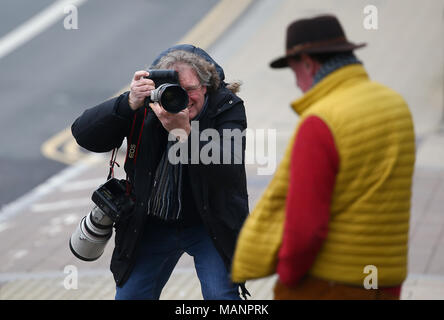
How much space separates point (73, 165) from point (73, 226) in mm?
2648

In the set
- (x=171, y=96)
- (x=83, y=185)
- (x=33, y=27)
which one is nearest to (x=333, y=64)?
(x=171, y=96)

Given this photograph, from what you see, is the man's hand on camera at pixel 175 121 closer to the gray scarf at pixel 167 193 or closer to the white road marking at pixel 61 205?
the gray scarf at pixel 167 193

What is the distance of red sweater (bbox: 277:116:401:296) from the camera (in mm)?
3029

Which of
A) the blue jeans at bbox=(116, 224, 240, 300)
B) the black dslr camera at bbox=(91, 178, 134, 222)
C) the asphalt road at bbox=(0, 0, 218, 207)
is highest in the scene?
the asphalt road at bbox=(0, 0, 218, 207)

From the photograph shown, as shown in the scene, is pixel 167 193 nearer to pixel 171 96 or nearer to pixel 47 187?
pixel 171 96

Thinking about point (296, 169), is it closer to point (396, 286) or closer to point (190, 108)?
point (396, 286)

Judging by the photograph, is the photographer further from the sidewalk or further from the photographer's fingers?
the sidewalk

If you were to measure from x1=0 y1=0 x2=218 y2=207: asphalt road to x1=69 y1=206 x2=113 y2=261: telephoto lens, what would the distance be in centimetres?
544

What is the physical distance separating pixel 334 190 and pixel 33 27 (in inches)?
607

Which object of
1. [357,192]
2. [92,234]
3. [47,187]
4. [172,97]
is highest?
[172,97]

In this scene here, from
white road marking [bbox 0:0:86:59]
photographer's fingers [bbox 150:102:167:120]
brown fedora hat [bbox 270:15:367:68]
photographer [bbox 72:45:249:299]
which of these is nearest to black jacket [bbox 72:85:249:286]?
photographer [bbox 72:45:249:299]

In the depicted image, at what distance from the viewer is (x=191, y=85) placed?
14.0 ft

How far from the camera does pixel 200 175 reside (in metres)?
4.18

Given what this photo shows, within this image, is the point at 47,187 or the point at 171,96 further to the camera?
the point at 47,187
